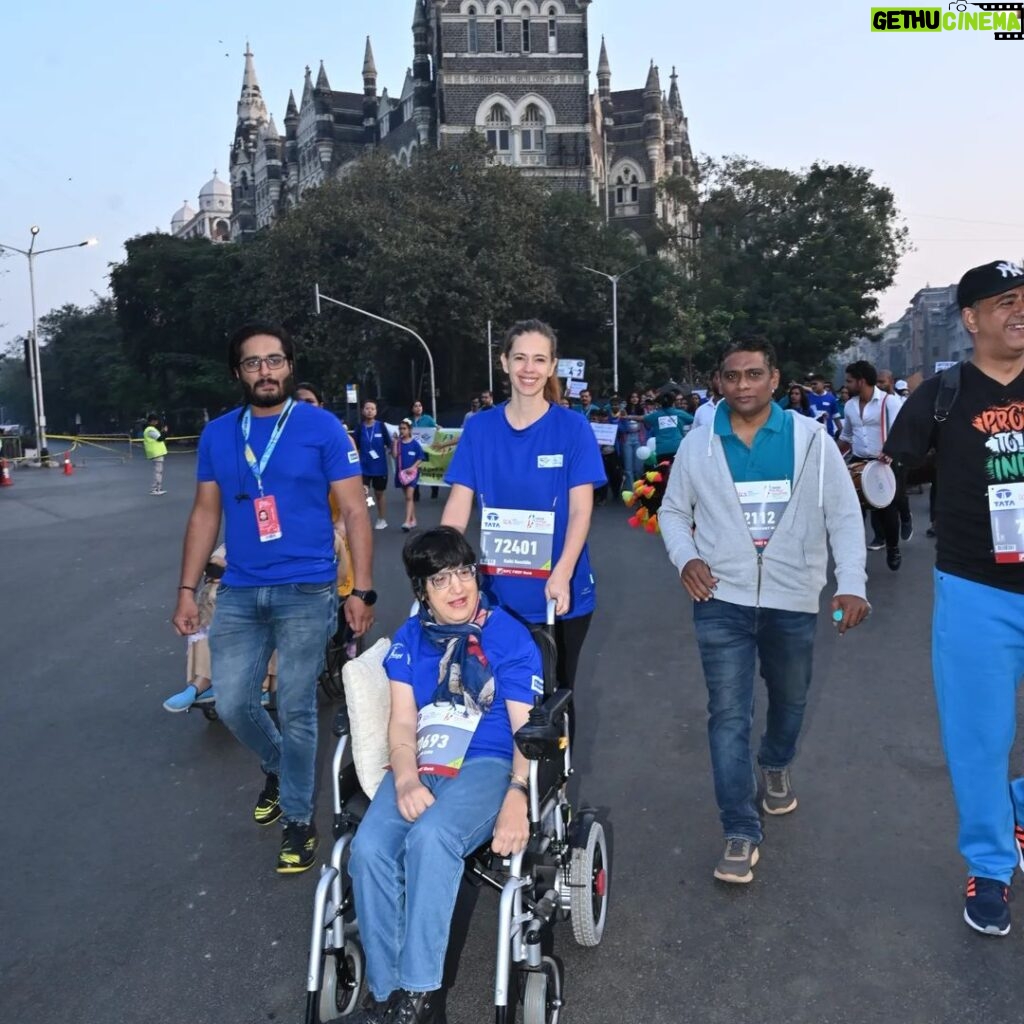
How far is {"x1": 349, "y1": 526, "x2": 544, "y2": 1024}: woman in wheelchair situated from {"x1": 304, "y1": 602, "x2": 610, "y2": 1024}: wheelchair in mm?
96

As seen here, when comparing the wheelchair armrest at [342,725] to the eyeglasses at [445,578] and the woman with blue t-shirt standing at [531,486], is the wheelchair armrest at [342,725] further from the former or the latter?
the woman with blue t-shirt standing at [531,486]

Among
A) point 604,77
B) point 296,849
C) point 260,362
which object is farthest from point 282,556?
point 604,77

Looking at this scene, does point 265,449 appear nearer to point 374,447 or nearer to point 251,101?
point 374,447

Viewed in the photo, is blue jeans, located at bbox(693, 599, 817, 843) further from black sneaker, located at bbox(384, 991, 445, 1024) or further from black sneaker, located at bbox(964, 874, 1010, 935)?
black sneaker, located at bbox(384, 991, 445, 1024)

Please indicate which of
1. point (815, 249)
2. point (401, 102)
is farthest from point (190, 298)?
point (815, 249)

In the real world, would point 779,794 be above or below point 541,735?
below

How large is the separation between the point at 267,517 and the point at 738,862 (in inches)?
85.1

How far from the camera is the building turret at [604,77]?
264ft

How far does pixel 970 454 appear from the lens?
10.9 ft

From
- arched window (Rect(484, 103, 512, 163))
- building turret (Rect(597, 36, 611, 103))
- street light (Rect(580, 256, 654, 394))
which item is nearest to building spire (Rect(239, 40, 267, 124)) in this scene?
building turret (Rect(597, 36, 611, 103))

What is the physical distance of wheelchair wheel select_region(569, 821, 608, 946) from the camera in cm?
315

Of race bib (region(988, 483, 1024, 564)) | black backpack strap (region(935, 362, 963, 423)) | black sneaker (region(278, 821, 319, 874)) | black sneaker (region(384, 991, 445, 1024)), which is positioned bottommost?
black sneaker (region(278, 821, 319, 874))

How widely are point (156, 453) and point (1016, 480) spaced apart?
22.5m

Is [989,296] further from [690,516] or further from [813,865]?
[813,865]
